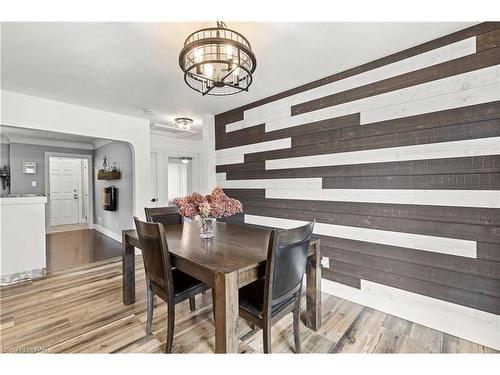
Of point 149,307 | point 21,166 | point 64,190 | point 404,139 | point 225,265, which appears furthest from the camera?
point 64,190

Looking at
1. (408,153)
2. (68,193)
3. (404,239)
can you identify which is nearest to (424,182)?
(408,153)

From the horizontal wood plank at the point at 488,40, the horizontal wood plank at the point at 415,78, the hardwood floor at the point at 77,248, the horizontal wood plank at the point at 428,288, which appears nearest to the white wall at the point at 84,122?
the hardwood floor at the point at 77,248

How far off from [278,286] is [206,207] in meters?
0.82

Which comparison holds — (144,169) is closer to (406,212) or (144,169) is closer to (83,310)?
(83,310)

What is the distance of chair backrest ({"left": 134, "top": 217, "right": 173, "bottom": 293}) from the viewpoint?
157 centimetres

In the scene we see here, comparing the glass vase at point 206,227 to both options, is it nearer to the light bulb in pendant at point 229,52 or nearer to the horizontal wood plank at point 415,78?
the light bulb in pendant at point 229,52

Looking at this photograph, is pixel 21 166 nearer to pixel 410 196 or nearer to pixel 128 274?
pixel 128 274

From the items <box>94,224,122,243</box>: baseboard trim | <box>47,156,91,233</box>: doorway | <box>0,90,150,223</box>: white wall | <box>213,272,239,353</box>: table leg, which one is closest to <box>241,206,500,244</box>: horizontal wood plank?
<box>213,272,239,353</box>: table leg

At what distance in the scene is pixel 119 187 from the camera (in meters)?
5.00

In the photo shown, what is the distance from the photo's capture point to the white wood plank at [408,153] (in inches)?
69.1

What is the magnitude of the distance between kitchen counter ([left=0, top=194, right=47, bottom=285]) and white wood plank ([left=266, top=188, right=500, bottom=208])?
3330 millimetres

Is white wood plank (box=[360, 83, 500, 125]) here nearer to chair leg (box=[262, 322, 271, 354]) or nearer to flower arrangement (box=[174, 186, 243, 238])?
flower arrangement (box=[174, 186, 243, 238])

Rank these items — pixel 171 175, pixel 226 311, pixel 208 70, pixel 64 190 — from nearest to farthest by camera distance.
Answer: pixel 226 311 < pixel 208 70 < pixel 171 175 < pixel 64 190

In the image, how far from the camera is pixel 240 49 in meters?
1.44
